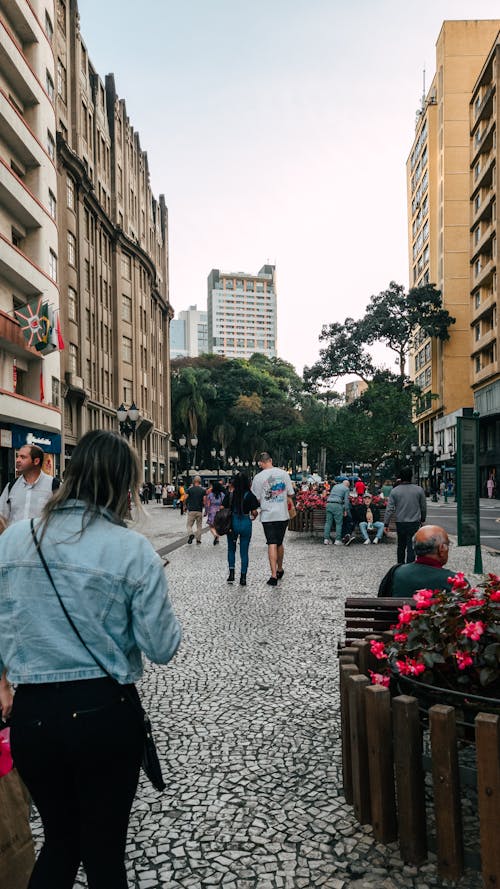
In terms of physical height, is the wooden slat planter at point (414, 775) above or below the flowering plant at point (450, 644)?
below

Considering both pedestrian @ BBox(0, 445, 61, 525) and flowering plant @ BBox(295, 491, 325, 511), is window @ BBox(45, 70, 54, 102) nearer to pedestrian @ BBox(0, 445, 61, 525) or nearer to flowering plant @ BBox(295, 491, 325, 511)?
flowering plant @ BBox(295, 491, 325, 511)

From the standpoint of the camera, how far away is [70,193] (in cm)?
3662

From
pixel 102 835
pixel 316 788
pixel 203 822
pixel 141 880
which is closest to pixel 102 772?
pixel 102 835

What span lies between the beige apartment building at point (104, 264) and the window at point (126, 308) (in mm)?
72

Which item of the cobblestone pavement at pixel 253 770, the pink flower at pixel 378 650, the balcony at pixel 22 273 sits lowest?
the cobblestone pavement at pixel 253 770

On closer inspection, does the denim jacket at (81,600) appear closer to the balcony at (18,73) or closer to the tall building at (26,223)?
the tall building at (26,223)

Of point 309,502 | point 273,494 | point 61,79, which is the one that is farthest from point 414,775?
point 61,79

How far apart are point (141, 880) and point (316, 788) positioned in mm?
1082

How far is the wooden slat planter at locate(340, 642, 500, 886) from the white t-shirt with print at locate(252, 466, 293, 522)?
697 centimetres

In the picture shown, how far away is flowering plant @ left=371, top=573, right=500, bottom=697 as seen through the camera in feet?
9.37

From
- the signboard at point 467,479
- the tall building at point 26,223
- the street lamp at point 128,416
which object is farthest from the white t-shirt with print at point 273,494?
the tall building at point 26,223

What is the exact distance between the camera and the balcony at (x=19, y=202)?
22.7m

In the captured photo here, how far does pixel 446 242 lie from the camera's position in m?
60.8

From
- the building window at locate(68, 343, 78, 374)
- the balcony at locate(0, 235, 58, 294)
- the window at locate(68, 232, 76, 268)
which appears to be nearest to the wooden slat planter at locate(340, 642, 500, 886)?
the balcony at locate(0, 235, 58, 294)
